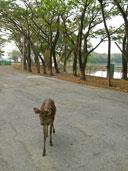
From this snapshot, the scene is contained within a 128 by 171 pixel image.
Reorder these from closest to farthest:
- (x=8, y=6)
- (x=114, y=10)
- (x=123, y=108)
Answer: (x=123, y=108)
(x=114, y=10)
(x=8, y=6)

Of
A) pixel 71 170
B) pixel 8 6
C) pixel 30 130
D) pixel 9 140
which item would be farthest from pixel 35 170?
pixel 8 6

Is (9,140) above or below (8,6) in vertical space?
below

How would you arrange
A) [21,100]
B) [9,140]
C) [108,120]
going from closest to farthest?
1. [9,140]
2. [108,120]
3. [21,100]

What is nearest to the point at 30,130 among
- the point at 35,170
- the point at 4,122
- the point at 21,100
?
the point at 4,122

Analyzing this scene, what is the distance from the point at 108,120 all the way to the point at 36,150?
2.97 metres

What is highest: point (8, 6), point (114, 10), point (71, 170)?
point (8, 6)

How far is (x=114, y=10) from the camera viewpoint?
19.4 meters

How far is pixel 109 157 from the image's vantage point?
12.3 ft

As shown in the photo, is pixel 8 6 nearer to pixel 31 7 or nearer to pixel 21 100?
pixel 31 7

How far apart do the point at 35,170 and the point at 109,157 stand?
1.45m

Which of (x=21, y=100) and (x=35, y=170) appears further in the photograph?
(x=21, y=100)

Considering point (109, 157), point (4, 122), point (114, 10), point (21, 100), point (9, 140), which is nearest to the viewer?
point (109, 157)

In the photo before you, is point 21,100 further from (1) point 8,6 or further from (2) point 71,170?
(1) point 8,6

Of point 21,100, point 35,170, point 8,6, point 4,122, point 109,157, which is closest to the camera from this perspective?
point 35,170
